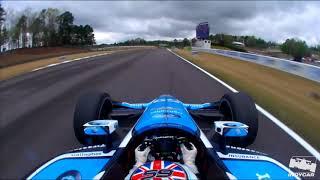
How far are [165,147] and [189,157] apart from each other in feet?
0.84

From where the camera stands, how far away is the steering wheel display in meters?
4.50

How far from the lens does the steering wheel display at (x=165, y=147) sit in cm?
450

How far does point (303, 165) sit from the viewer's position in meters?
6.83

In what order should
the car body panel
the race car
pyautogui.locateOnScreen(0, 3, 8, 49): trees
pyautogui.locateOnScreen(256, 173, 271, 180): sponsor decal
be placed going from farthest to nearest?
pyautogui.locateOnScreen(0, 3, 8, 49): trees
the car body panel
pyautogui.locateOnScreen(256, 173, 271, 180): sponsor decal
the race car

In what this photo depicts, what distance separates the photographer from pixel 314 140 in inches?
333

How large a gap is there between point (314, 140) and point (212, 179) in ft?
15.3

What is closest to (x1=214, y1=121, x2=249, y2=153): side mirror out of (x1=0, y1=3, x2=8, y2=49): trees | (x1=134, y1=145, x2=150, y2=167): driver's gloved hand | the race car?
the race car

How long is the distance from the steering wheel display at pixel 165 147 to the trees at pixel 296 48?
3573cm

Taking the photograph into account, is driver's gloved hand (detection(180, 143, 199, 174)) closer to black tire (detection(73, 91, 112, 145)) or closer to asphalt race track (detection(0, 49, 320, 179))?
black tire (detection(73, 91, 112, 145))

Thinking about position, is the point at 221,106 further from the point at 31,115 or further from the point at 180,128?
the point at 31,115

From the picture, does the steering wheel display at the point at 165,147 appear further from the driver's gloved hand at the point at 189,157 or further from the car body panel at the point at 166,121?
the car body panel at the point at 166,121

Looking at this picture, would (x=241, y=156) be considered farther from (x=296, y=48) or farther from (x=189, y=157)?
(x=296, y=48)

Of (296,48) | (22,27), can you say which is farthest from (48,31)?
(296,48)

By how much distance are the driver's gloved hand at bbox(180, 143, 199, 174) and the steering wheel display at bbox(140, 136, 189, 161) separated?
5cm
